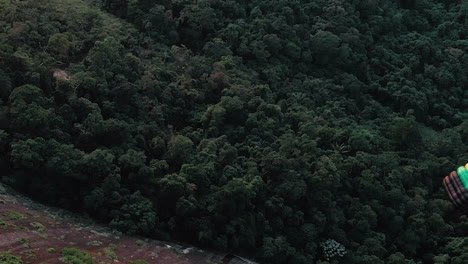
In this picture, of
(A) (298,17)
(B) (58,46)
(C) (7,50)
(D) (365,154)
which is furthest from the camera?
(A) (298,17)

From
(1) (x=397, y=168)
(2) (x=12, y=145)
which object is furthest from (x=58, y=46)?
(1) (x=397, y=168)

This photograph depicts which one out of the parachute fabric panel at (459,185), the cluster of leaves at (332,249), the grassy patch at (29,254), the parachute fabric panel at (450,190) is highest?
the parachute fabric panel at (459,185)

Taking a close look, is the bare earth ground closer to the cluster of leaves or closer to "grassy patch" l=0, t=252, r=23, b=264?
"grassy patch" l=0, t=252, r=23, b=264

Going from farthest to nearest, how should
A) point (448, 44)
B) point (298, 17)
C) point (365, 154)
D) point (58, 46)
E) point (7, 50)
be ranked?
1. point (448, 44)
2. point (298, 17)
3. point (365, 154)
4. point (58, 46)
5. point (7, 50)

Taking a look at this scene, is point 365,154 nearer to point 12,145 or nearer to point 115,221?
point 115,221

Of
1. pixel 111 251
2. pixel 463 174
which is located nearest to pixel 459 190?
pixel 463 174

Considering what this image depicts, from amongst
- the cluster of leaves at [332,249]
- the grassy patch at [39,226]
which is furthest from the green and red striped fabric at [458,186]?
the grassy patch at [39,226]

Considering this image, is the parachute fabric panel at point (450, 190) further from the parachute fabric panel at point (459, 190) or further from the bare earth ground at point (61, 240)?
the bare earth ground at point (61, 240)

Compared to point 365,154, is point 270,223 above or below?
below
